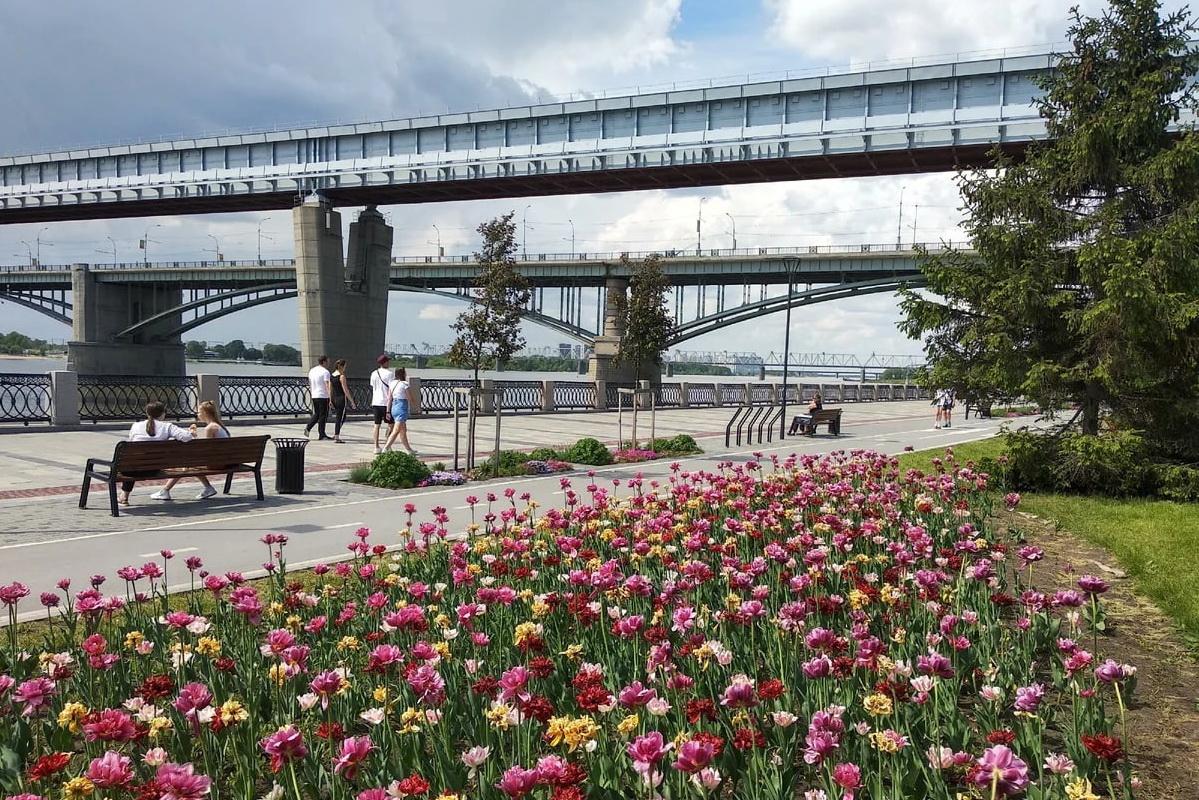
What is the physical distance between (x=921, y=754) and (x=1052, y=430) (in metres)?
11.0

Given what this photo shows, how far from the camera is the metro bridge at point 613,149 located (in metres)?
37.4

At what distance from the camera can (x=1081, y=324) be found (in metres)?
11.2

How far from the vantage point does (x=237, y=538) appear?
Answer: 8.59 meters

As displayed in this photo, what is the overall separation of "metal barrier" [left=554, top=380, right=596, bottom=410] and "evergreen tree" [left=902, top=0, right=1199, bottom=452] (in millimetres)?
24869

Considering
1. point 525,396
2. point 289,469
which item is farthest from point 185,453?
point 525,396

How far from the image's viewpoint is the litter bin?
11.6 m

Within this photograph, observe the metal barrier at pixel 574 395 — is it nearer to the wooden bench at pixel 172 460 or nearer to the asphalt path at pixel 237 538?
the asphalt path at pixel 237 538

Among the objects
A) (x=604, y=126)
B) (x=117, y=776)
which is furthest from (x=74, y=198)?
(x=117, y=776)

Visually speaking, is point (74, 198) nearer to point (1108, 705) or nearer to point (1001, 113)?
point (1001, 113)

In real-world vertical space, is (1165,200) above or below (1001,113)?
below

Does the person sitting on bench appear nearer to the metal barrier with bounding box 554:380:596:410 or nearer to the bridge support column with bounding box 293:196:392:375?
the metal barrier with bounding box 554:380:596:410

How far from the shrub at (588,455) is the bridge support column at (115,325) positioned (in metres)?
67.7

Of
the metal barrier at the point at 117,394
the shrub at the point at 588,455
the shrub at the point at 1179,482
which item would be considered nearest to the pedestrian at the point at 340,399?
the shrub at the point at 588,455

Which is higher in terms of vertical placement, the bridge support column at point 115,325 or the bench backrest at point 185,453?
the bridge support column at point 115,325
